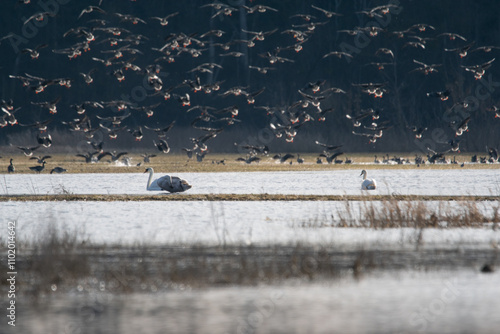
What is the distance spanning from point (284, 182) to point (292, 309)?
996 inches

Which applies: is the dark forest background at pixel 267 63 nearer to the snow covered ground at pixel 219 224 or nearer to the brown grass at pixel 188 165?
the brown grass at pixel 188 165

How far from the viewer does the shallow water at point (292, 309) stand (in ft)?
37.8

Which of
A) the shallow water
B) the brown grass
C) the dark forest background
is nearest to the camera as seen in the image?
the shallow water

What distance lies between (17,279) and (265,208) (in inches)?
483

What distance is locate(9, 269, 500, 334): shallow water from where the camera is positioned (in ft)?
37.8

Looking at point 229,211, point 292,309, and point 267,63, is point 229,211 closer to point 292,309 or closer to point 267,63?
point 292,309

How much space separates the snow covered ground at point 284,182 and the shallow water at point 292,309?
1504cm

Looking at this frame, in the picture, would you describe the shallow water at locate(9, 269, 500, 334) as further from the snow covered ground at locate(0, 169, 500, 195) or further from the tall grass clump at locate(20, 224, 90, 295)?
the snow covered ground at locate(0, 169, 500, 195)

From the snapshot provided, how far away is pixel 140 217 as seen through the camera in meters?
23.2

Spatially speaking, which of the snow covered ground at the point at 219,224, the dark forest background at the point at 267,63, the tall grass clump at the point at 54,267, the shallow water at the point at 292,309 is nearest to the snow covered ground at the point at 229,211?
the snow covered ground at the point at 219,224

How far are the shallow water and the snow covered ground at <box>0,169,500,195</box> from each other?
15042mm

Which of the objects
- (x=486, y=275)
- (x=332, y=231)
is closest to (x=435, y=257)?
(x=486, y=275)

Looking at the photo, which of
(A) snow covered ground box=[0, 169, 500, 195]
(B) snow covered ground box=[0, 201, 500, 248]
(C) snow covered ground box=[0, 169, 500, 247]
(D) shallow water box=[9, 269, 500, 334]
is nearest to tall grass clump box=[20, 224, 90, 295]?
(D) shallow water box=[9, 269, 500, 334]

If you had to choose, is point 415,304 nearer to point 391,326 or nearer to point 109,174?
point 391,326
